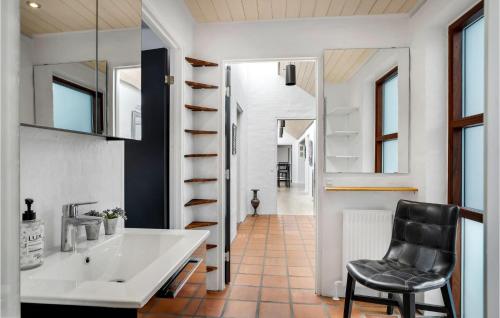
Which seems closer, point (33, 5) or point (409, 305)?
point (33, 5)

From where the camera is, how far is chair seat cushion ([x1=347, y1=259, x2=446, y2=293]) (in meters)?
1.62

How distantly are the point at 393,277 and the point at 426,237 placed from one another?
1.31 feet

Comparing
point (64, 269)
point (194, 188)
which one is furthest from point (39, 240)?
point (194, 188)

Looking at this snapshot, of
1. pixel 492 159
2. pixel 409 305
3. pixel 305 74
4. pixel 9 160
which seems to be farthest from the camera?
pixel 305 74

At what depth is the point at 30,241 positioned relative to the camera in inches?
37.4

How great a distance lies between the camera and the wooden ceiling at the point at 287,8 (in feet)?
7.75

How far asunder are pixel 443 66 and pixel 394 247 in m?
1.44

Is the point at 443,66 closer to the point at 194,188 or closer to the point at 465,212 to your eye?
the point at 465,212

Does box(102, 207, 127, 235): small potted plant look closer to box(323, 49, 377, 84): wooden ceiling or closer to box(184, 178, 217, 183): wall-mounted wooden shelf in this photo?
box(184, 178, 217, 183): wall-mounted wooden shelf

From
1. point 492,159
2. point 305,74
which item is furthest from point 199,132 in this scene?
point 305,74

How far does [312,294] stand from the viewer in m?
2.65

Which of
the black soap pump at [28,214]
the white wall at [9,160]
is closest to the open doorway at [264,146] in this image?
the black soap pump at [28,214]

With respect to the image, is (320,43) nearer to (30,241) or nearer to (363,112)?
(363,112)

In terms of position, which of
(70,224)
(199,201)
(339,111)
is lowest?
(199,201)
